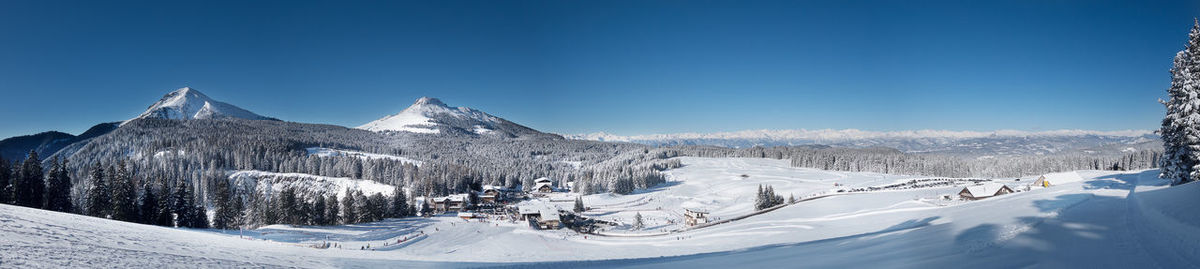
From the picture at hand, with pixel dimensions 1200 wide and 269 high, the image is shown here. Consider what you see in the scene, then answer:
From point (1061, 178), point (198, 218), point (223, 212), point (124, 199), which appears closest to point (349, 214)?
point (223, 212)

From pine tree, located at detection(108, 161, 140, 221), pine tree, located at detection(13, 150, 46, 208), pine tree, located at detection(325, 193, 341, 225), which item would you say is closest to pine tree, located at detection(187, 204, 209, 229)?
pine tree, located at detection(108, 161, 140, 221)

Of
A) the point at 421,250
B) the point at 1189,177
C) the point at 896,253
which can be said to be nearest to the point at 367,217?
the point at 421,250

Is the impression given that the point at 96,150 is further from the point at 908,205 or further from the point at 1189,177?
the point at 1189,177

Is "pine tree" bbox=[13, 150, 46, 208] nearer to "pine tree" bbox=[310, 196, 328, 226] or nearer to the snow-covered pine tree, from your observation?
"pine tree" bbox=[310, 196, 328, 226]

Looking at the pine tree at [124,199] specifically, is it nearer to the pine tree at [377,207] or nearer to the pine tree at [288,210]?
the pine tree at [288,210]

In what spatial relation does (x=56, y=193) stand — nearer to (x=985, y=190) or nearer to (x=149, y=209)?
(x=149, y=209)

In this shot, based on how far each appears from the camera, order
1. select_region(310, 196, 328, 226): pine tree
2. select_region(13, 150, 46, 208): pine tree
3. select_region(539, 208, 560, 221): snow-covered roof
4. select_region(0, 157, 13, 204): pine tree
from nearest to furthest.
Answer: select_region(0, 157, 13, 204): pine tree, select_region(13, 150, 46, 208): pine tree, select_region(310, 196, 328, 226): pine tree, select_region(539, 208, 560, 221): snow-covered roof
